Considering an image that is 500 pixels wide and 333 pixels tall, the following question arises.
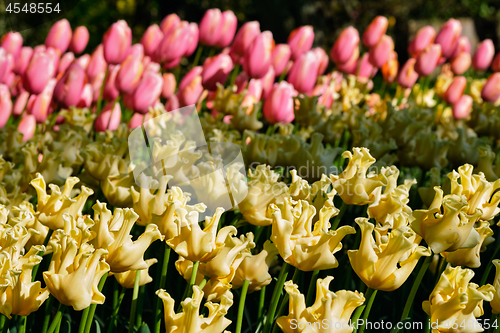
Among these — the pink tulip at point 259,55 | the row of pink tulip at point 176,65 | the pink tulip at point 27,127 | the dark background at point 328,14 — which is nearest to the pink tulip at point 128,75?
the row of pink tulip at point 176,65

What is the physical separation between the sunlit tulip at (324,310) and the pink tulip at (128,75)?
1.57m

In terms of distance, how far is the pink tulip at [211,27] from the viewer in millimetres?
2775

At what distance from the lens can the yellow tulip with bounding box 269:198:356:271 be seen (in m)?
0.91

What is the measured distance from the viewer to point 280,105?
2141mm

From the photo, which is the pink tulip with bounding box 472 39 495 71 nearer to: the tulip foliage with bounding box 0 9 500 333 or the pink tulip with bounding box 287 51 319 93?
the tulip foliage with bounding box 0 9 500 333

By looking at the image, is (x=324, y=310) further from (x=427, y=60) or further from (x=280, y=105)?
(x=427, y=60)

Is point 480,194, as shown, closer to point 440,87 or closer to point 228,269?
point 228,269

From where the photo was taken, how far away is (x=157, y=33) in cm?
258

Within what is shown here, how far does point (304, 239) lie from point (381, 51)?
7.73 ft

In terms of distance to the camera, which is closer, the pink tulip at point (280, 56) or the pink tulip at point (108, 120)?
the pink tulip at point (108, 120)

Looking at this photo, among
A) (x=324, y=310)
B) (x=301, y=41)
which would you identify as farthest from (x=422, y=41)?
(x=324, y=310)

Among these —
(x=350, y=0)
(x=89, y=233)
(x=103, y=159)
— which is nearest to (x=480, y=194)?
(x=89, y=233)

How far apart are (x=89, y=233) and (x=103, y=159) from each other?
1.62 feet

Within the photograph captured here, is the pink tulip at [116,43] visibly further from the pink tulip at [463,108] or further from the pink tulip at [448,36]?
the pink tulip at [448,36]
